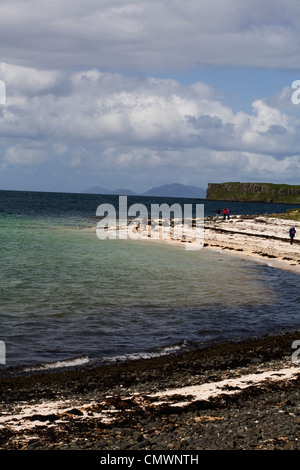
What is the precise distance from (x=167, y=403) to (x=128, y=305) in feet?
45.8

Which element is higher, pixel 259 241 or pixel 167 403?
pixel 259 241

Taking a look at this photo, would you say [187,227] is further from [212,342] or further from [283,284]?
[212,342]

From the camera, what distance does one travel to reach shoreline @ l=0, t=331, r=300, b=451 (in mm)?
9930

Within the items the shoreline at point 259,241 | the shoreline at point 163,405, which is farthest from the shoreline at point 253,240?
the shoreline at point 163,405

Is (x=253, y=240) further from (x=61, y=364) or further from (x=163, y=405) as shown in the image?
(x=163, y=405)

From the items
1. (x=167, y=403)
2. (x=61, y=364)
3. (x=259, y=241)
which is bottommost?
(x=61, y=364)

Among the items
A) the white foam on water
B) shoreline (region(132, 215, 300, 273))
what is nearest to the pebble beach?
the white foam on water

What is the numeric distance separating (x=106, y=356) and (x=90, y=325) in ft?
13.9

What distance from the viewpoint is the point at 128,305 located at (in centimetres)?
2628

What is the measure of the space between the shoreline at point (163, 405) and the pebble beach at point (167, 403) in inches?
0.9

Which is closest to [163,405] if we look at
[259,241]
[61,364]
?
[61,364]

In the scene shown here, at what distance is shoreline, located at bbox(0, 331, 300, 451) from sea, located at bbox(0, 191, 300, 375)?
1.95 meters

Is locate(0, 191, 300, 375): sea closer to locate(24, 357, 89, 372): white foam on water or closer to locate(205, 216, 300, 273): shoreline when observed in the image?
locate(24, 357, 89, 372): white foam on water

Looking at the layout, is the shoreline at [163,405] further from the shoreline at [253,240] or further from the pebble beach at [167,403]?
the shoreline at [253,240]
